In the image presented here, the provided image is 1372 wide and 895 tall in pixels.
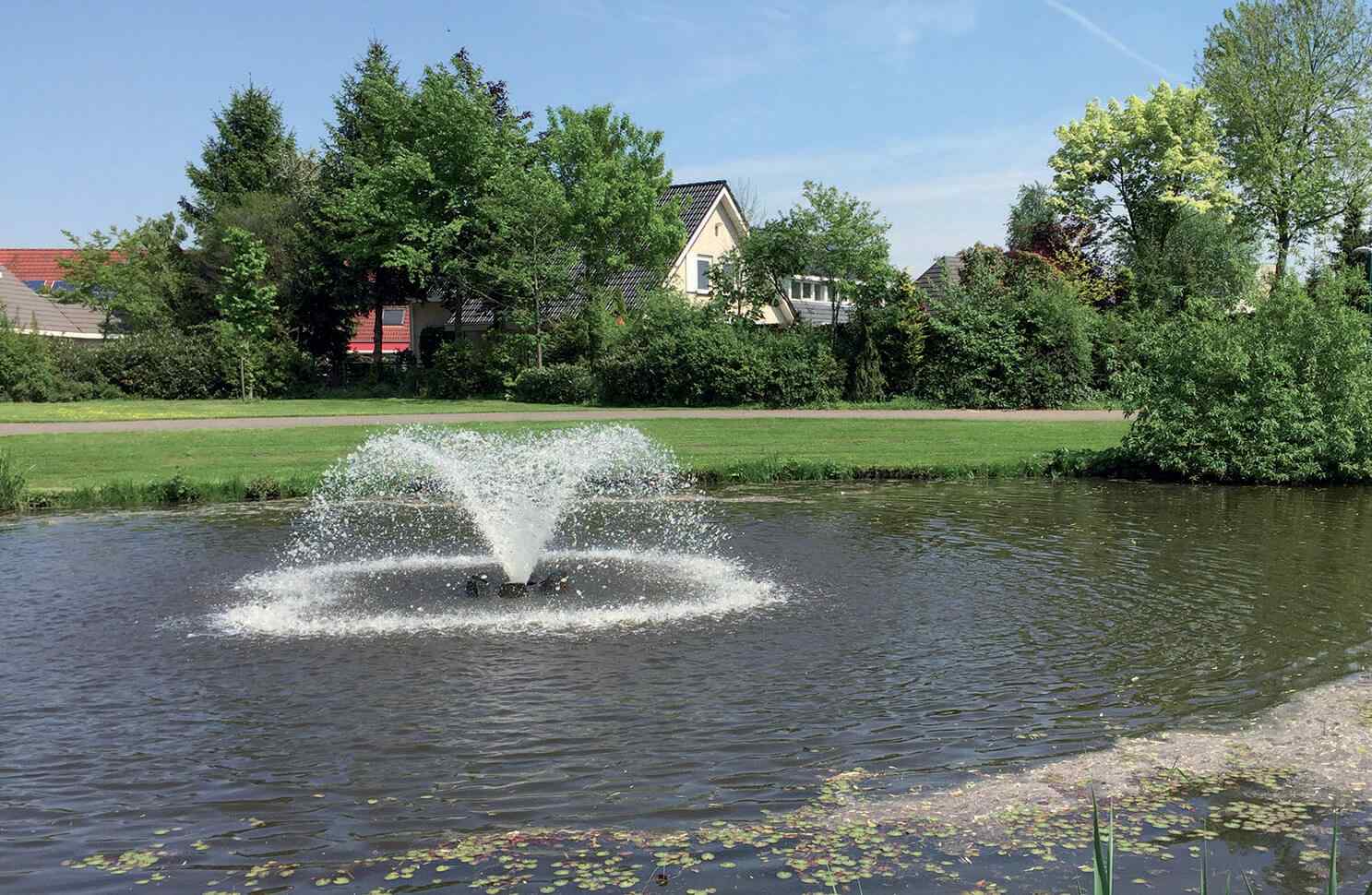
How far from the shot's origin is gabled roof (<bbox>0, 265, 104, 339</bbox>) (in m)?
57.2

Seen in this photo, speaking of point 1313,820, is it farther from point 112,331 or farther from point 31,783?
point 112,331

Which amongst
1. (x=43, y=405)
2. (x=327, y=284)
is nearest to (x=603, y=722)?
(x=43, y=405)

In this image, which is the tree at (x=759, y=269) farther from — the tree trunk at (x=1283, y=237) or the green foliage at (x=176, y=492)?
the green foliage at (x=176, y=492)

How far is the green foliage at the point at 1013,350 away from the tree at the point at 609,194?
571 inches

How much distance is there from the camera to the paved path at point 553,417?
31.3m

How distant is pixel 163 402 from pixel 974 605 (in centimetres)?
3858

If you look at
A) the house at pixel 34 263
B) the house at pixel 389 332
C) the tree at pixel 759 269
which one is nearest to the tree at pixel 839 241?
the tree at pixel 759 269

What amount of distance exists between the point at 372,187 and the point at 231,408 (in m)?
12.7

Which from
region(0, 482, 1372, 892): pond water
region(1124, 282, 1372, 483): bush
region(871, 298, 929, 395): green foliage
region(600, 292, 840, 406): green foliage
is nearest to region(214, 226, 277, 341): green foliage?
region(600, 292, 840, 406): green foliage

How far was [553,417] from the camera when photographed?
34.3 m

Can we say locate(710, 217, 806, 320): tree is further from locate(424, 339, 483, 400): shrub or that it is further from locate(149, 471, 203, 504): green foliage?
locate(149, 471, 203, 504): green foliage

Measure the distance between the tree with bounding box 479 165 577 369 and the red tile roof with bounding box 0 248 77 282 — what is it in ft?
172

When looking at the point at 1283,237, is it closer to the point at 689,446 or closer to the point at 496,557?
the point at 689,446

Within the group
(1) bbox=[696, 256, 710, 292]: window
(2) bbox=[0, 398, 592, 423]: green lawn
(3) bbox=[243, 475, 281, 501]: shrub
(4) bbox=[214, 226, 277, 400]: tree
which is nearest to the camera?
(3) bbox=[243, 475, 281, 501]: shrub
